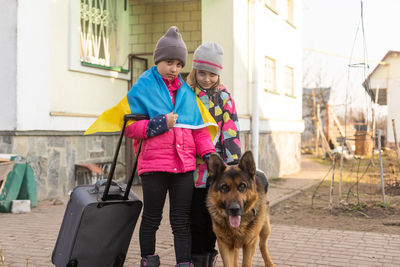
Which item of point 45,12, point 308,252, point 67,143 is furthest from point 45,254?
point 45,12

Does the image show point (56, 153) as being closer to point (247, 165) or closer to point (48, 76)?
point (48, 76)

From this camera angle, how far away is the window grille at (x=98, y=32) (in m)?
9.39

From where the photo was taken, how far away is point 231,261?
3.75 meters

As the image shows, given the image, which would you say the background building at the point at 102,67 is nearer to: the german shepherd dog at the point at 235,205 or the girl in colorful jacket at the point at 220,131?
the girl in colorful jacket at the point at 220,131

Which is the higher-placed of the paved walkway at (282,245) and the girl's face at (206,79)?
the girl's face at (206,79)

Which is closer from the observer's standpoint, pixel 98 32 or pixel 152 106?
pixel 152 106

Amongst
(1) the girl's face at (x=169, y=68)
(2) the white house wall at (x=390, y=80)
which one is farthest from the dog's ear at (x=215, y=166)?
(2) the white house wall at (x=390, y=80)

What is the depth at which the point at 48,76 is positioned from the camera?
27.2 feet

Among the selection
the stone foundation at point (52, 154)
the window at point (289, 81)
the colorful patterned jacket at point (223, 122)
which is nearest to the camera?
the colorful patterned jacket at point (223, 122)

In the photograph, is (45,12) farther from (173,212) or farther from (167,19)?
(173,212)

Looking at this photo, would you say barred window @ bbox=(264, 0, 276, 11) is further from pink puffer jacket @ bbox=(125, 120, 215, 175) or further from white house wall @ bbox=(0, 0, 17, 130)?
pink puffer jacket @ bbox=(125, 120, 215, 175)

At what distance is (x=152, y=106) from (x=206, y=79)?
0.60 metres

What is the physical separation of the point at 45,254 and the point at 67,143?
4.05 meters

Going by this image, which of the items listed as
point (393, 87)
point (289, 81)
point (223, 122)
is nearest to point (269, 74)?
point (289, 81)
